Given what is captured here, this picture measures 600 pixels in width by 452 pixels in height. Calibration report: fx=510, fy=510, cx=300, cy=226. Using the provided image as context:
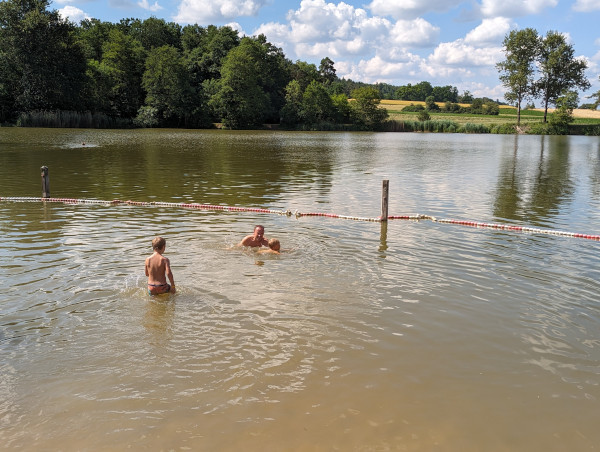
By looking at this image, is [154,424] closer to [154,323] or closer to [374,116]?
[154,323]

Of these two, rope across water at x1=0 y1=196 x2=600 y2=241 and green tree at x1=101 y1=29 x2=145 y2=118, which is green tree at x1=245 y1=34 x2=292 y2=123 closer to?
green tree at x1=101 y1=29 x2=145 y2=118

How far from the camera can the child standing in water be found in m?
8.45

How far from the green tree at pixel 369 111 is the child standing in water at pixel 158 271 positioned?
10445cm

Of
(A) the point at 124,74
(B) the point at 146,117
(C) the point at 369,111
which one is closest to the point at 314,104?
(C) the point at 369,111

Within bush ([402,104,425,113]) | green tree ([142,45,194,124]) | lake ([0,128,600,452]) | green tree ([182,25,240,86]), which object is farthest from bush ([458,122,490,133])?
lake ([0,128,600,452])

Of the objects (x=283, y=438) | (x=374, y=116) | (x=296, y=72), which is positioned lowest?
(x=283, y=438)

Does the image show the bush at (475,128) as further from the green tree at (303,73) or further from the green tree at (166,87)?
the green tree at (166,87)

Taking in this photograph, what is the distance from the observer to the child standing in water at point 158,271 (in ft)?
27.7

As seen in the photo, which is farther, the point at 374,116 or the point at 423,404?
the point at 374,116

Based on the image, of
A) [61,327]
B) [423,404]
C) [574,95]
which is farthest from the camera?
[574,95]

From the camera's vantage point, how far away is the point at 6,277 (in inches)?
368

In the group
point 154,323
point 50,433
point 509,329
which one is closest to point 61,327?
point 154,323

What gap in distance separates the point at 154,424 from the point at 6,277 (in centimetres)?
582

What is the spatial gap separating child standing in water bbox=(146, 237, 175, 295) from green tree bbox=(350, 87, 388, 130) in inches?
4112
